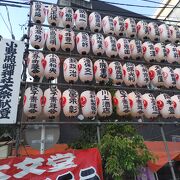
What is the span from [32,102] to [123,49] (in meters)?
4.12

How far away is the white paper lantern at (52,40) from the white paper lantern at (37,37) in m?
0.17

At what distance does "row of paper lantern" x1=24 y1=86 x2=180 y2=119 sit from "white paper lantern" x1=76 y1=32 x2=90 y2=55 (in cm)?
171

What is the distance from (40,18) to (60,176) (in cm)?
566

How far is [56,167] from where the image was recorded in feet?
22.2

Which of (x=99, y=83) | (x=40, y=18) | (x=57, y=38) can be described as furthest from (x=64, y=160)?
(x=40, y=18)

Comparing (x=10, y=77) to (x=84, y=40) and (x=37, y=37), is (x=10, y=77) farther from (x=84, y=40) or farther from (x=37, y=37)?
(x=84, y=40)

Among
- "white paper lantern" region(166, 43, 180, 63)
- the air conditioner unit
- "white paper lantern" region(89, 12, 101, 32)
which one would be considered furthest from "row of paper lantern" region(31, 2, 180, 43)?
the air conditioner unit

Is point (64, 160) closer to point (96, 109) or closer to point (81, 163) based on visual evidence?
point (81, 163)

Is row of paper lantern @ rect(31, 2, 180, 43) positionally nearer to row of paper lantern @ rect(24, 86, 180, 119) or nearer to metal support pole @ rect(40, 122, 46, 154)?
row of paper lantern @ rect(24, 86, 180, 119)

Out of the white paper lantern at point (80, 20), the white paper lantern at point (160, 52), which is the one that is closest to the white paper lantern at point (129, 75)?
the white paper lantern at point (160, 52)

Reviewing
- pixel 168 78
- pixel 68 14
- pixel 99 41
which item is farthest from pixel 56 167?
pixel 68 14

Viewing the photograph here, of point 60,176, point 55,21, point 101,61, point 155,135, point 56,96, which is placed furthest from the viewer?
point 155,135

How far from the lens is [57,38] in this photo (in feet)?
29.9

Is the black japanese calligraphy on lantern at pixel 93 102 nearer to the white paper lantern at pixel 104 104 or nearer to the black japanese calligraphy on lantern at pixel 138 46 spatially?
the white paper lantern at pixel 104 104
